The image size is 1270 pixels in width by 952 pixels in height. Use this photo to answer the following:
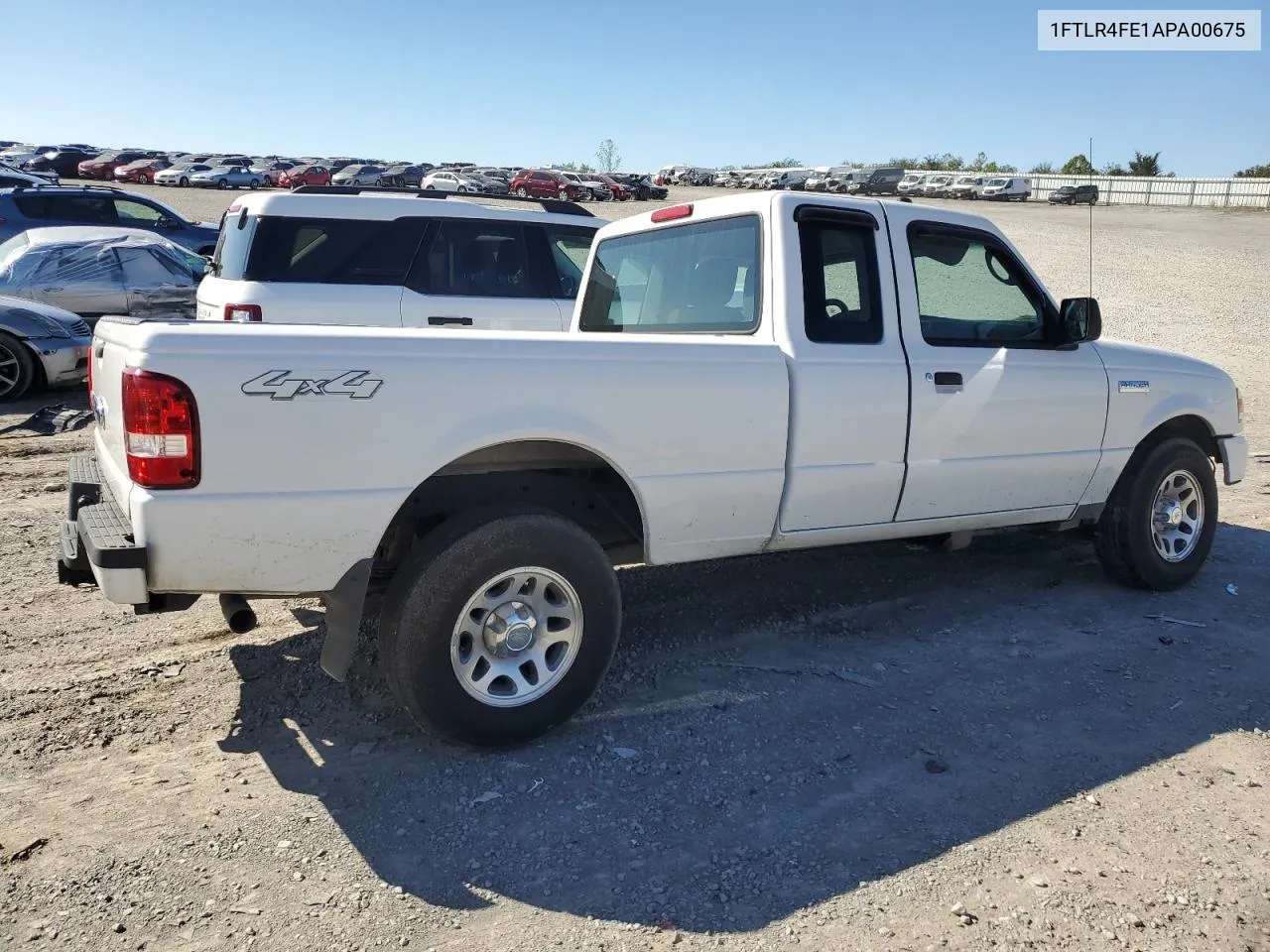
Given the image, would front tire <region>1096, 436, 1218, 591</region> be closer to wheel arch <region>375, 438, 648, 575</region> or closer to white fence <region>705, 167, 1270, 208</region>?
wheel arch <region>375, 438, 648, 575</region>

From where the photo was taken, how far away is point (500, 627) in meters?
3.73

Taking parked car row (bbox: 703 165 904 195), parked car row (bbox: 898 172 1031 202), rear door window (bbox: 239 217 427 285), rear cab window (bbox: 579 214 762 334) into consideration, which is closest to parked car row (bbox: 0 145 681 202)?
parked car row (bbox: 703 165 904 195)

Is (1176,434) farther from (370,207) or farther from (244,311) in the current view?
(244,311)

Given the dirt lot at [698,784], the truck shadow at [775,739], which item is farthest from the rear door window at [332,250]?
the truck shadow at [775,739]

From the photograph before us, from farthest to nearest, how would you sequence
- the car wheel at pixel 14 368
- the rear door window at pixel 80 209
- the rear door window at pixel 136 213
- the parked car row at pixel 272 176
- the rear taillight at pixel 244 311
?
the parked car row at pixel 272 176
the rear door window at pixel 136 213
the rear door window at pixel 80 209
the car wheel at pixel 14 368
the rear taillight at pixel 244 311

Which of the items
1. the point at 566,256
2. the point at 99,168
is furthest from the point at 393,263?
the point at 99,168

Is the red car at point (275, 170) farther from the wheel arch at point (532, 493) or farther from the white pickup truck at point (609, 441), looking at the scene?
the wheel arch at point (532, 493)

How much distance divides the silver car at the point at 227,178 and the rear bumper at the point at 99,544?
51.5 m

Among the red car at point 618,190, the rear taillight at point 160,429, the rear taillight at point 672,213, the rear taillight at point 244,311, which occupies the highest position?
the red car at point 618,190

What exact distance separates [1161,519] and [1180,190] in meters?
53.9

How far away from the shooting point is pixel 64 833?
3.22 meters

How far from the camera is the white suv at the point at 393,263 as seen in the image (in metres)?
8.13

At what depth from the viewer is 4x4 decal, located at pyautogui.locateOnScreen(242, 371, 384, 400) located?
3.23 meters

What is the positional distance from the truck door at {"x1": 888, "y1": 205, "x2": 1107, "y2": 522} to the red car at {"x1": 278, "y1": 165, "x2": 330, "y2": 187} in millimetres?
47228
